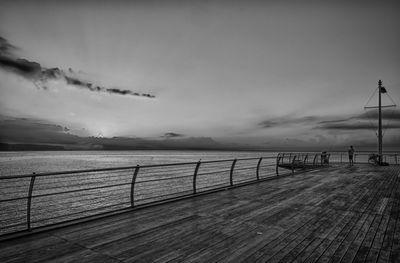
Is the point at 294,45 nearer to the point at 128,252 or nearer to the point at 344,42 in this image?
the point at 344,42

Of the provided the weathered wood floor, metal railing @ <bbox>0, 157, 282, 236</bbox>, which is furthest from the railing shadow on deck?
the weathered wood floor

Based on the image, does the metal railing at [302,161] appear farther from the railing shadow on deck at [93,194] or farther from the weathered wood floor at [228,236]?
the weathered wood floor at [228,236]

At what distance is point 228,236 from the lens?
4.04 metres

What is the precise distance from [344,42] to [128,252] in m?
16.7

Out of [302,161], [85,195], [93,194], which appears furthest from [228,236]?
[302,161]

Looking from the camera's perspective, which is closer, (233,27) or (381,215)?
(381,215)

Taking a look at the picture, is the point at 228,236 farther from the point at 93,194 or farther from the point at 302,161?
the point at 302,161

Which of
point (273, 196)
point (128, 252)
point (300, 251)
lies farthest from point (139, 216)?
point (273, 196)

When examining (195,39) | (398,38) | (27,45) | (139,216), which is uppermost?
(398,38)

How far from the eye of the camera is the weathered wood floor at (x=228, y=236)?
129 inches

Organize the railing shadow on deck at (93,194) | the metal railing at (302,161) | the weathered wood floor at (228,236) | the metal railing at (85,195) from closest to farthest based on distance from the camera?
the weathered wood floor at (228,236), the railing shadow on deck at (93,194), the metal railing at (85,195), the metal railing at (302,161)

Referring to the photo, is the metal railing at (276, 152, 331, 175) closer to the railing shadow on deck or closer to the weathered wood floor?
the railing shadow on deck

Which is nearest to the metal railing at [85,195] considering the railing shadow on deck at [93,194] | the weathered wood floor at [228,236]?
the railing shadow on deck at [93,194]

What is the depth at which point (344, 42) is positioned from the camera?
559 inches
